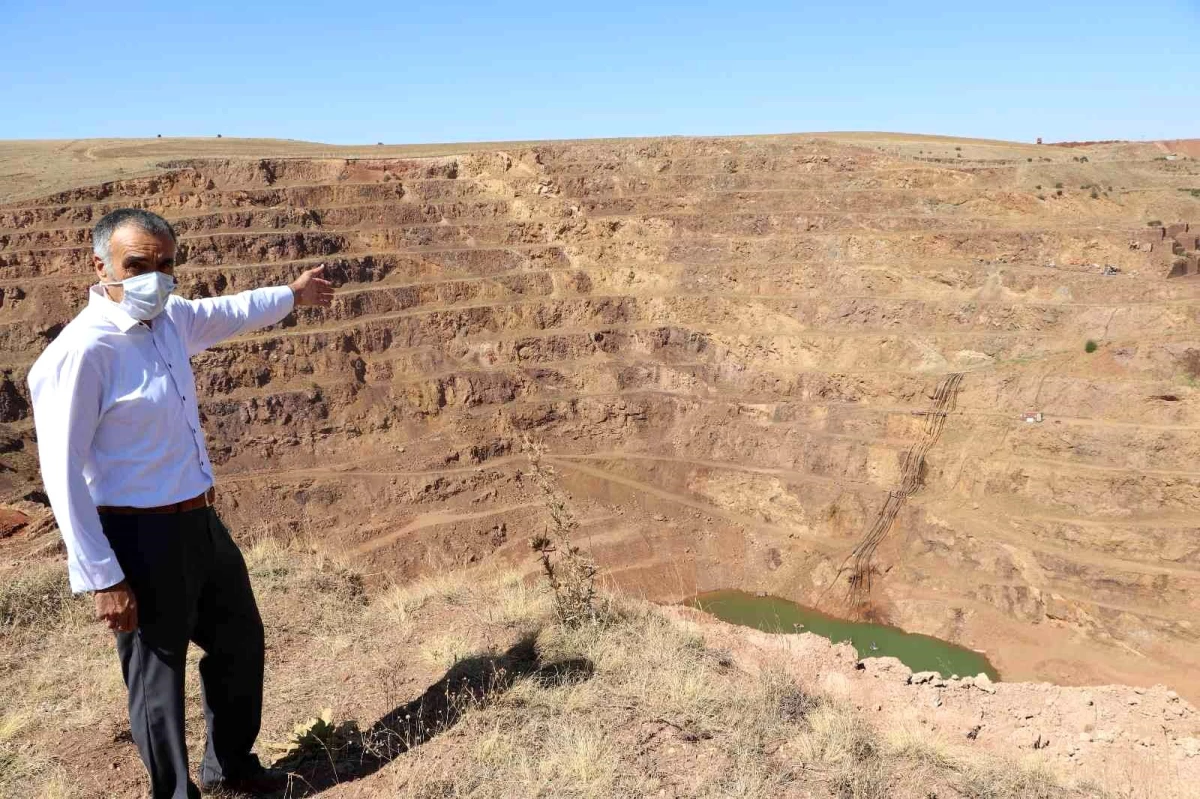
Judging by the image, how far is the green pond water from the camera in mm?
17562

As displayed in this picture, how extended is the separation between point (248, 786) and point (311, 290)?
7.68 feet

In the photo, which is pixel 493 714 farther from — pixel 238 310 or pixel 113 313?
pixel 113 313

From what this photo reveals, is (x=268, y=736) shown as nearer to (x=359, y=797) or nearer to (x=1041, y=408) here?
(x=359, y=797)

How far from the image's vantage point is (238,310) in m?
3.69

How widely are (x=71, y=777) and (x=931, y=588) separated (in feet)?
63.7

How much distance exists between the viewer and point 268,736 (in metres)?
4.15

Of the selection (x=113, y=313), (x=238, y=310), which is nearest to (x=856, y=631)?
(x=238, y=310)

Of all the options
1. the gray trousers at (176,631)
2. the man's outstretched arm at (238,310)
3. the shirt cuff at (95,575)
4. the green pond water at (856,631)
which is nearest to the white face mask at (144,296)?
the man's outstretched arm at (238,310)

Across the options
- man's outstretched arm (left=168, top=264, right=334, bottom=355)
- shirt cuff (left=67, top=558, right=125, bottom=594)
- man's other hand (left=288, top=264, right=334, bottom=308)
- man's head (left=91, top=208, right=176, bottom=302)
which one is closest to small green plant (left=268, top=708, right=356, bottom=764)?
shirt cuff (left=67, top=558, right=125, bottom=594)

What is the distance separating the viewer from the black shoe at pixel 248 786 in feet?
11.6

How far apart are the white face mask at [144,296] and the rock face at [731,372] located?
56.7 feet

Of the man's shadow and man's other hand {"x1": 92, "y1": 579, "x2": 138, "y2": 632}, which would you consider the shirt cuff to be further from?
the man's shadow

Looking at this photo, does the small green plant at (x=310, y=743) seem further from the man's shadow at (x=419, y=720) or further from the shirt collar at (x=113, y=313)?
the shirt collar at (x=113, y=313)

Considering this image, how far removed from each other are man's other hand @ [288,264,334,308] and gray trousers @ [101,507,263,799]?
115cm
